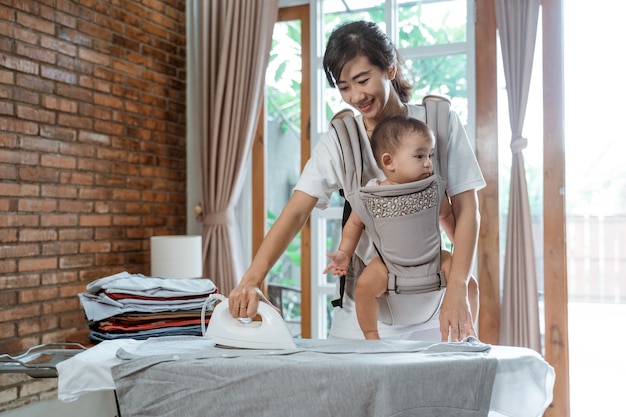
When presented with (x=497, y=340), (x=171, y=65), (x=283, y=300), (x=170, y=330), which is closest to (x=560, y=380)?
(x=497, y=340)

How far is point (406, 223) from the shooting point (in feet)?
5.05

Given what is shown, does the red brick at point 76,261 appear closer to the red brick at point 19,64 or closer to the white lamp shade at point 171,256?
the white lamp shade at point 171,256

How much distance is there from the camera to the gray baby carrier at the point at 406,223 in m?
1.54

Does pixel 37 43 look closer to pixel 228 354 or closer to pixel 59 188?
pixel 59 188

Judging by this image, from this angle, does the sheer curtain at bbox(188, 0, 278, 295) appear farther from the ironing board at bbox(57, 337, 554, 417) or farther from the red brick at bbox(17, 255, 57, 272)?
the ironing board at bbox(57, 337, 554, 417)

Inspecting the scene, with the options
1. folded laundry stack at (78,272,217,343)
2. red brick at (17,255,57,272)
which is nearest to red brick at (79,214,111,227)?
red brick at (17,255,57,272)

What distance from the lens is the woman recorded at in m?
1.49

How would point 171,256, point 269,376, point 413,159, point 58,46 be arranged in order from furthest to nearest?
point 171,256 → point 58,46 → point 413,159 → point 269,376

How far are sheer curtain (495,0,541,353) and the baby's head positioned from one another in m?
1.76

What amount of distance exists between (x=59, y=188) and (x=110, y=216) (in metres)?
0.38

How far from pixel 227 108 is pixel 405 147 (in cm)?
242

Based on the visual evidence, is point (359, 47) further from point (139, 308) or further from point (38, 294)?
point (38, 294)

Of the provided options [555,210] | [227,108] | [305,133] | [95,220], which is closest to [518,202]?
[555,210]

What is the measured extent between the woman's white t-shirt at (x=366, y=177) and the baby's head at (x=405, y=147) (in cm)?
8
